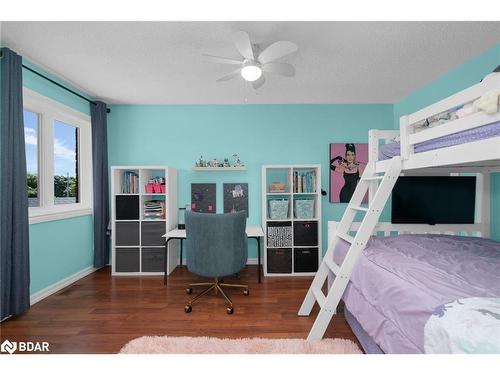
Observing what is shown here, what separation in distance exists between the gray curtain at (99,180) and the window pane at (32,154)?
73cm

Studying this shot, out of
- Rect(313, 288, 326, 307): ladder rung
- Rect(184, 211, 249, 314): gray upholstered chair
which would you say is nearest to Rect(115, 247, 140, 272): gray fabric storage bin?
Rect(184, 211, 249, 314): gray upholstered chair

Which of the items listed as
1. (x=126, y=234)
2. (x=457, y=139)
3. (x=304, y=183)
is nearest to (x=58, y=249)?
(x=126, y=234)

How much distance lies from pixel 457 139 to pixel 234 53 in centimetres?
193

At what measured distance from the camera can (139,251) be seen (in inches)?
133

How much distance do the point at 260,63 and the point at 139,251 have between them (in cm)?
283

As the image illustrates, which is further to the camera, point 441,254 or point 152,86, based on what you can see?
point 152,86

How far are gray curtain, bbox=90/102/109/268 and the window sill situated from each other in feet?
0.60

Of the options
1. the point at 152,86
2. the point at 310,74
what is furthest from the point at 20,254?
the point at 310,74

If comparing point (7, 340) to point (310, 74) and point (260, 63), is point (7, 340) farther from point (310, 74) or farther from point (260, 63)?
point (310, 74)

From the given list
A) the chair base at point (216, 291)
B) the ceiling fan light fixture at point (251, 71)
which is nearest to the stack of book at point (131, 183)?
the chair base at point (216, 291)

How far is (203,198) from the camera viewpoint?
3.80m

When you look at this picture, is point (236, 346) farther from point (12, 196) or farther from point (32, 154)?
point (32, 154)

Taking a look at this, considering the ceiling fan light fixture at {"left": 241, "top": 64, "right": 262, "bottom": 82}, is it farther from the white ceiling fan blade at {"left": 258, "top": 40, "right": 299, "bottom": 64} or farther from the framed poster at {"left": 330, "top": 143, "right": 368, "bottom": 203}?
the framed poster at {"left": 330, "top": 143, "right": 368, "bottom": 203}
